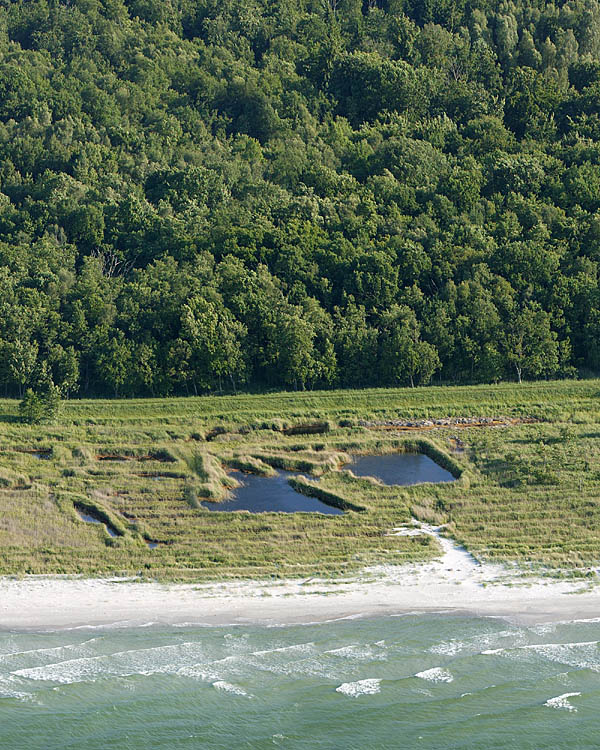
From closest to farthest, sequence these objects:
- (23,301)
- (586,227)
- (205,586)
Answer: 1. (205,586)
2. (23,301)
3. (586,227)

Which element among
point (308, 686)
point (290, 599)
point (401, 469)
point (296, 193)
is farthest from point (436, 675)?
point (296, 193)

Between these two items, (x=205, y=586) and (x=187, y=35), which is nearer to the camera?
(x=205, y=586)

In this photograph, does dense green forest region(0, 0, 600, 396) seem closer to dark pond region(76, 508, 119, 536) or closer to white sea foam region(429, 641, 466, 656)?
dark pond region(76, 508, 119, 536)

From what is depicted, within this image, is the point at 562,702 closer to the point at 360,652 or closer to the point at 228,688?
the point at 360,652

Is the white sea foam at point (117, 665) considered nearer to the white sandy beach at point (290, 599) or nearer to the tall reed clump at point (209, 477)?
the white sandy beach at point (290, 599)

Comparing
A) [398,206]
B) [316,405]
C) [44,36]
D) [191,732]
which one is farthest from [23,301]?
[44,36]

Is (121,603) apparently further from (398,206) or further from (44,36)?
(44,36)
